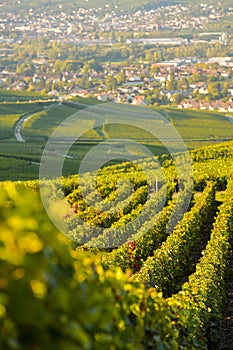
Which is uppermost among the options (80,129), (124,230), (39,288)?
(39,288)

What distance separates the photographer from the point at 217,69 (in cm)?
17875

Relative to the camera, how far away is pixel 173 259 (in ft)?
45.9

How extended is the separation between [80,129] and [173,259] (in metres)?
69.0

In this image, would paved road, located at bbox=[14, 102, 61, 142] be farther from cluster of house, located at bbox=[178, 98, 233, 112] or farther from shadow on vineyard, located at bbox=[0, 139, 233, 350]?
shadow on vineyard, located at bbox=[0, 139, 233, 350]

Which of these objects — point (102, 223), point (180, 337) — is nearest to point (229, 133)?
point (102, 223)

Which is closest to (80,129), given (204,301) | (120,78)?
(204,301)

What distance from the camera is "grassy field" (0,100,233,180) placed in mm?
57906

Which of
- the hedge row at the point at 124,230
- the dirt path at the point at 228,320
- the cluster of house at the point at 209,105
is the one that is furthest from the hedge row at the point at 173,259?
the cluster of house at the point at 209,105

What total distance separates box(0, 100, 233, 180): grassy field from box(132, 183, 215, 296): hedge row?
29.8 metres

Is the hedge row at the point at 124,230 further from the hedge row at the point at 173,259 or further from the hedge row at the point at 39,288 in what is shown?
the hedge row at the point at 39,288

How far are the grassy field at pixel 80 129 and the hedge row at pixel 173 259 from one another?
97.6 feet

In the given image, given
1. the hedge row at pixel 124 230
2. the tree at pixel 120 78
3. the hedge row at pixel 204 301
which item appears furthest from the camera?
the tree at pixel 120 78

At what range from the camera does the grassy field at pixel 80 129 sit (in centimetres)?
5791

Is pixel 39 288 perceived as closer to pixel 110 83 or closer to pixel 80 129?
pixel 80 129
